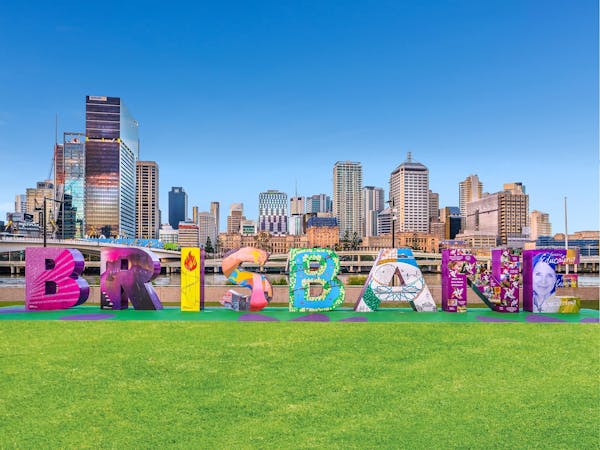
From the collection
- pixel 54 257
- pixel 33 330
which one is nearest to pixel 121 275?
pixel 54 257

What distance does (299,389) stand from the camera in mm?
8461

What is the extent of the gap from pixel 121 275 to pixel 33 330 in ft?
16.6

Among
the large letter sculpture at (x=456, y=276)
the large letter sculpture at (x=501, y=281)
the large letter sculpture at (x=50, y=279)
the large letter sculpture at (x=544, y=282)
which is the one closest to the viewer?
the large letter sculpture at (x=501, y=281)

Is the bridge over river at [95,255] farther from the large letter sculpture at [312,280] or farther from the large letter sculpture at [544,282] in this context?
the large letter sculpture at [544,282]

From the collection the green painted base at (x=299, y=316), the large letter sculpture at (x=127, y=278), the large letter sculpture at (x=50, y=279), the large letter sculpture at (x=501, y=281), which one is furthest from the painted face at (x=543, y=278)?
the large letter sculpture at (x=50, y=279)

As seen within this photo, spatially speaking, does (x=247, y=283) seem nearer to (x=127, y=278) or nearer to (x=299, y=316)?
(x=299, y=316)

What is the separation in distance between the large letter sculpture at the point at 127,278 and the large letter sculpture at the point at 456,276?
11.4 metres

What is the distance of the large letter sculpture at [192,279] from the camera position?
60.8ft

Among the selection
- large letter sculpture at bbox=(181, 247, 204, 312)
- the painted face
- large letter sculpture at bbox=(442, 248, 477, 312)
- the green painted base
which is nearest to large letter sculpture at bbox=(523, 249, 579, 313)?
the painted face

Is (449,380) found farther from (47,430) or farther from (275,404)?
(47,430)

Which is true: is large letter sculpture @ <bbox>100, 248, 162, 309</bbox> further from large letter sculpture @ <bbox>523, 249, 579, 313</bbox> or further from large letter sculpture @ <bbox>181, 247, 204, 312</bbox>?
large letter sculpture @ <bbox>523, 249, 579, 313</bbox>

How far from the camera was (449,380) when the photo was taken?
29.7ft

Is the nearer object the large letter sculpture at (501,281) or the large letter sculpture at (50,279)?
the large letter sculpture at (501,281)

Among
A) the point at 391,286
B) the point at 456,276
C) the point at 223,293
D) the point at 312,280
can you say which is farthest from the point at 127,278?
the point at 456,276
